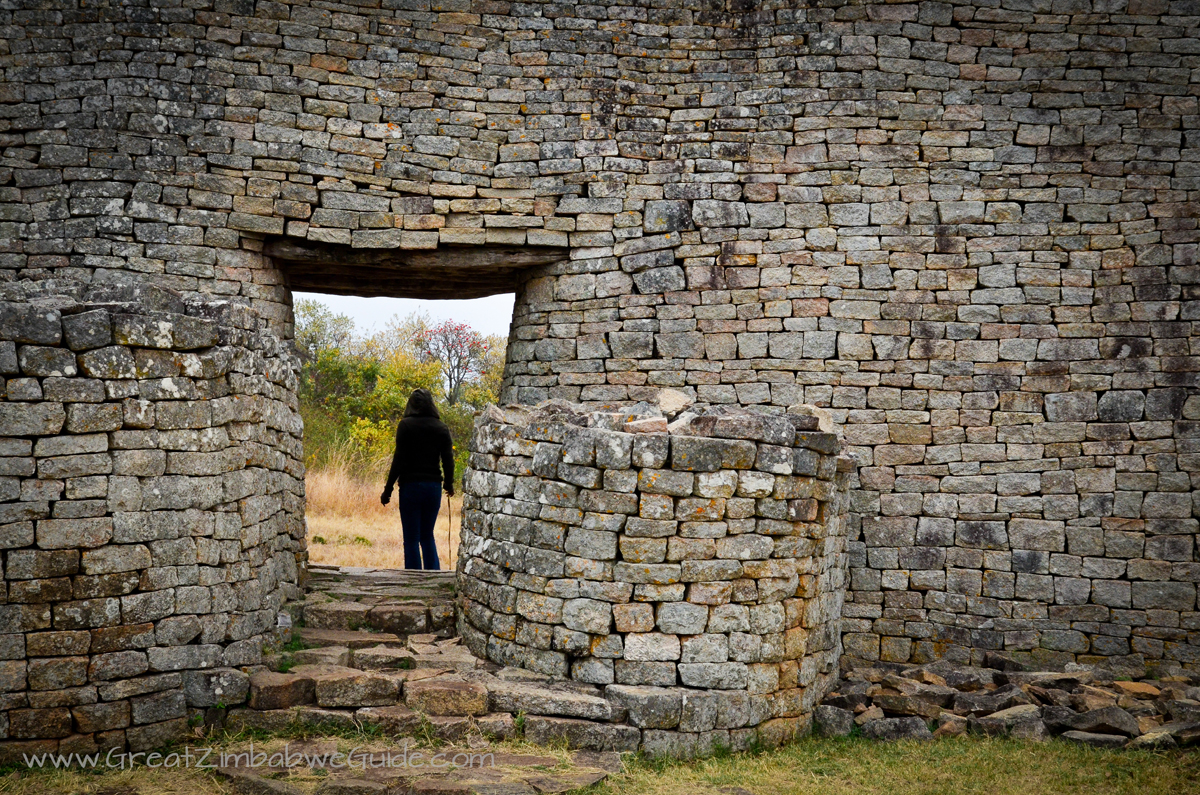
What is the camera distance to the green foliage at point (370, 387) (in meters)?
14.9

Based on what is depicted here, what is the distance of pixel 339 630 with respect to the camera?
651 cm

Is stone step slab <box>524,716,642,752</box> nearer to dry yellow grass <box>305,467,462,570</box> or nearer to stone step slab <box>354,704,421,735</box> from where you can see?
stone step slab <box>354,704,421,735</box>

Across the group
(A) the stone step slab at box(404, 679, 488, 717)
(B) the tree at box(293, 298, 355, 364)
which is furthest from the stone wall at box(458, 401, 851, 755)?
(B) the tree at box(293, 298, 355, 364)

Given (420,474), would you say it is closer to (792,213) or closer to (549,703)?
(549,703)

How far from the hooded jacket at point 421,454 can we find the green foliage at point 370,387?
359cm

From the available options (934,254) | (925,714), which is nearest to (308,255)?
(934,254)

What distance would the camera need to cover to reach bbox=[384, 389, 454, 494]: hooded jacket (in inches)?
345

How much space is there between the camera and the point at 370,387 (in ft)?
58.7

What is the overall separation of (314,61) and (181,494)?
480 centimetres

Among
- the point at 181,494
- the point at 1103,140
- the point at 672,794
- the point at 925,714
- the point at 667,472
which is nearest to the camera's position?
the point at 672,794

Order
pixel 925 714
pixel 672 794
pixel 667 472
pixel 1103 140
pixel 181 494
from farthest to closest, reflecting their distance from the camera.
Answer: pixel 1103 140
pixel 925 714
pixel 667 472
pixel 181 494
pixel 672 794

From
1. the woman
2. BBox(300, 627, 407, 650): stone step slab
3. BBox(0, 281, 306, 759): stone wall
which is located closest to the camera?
BBox(0, 281, 306, 759): stone wall

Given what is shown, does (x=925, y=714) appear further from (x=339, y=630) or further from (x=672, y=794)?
(x=339, y=630)

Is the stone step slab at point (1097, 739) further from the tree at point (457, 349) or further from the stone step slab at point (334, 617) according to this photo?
the tree at point (457, 349)
